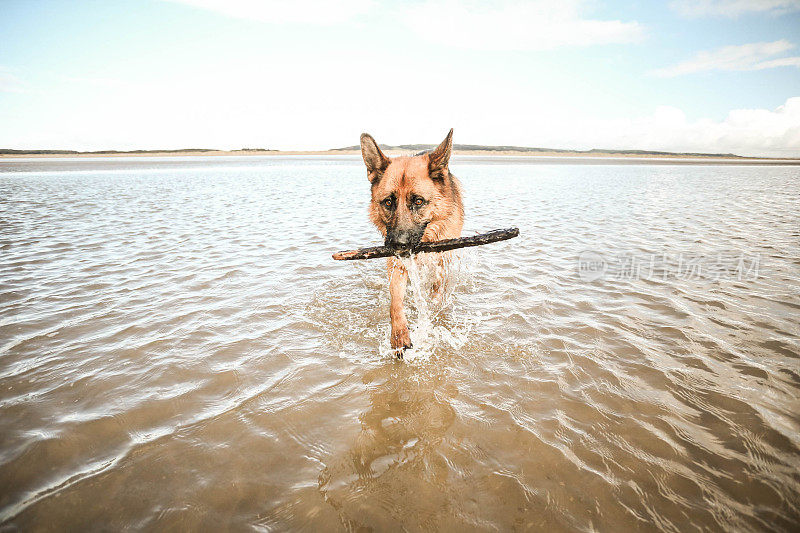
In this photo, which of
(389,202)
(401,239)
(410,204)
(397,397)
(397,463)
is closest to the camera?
(397,463)

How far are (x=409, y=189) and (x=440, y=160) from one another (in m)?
0.68

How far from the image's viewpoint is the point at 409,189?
4383 millimetres

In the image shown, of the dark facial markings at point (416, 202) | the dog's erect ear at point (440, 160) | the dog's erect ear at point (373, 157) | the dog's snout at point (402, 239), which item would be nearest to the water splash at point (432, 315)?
the dog's snout at point (402, 239)

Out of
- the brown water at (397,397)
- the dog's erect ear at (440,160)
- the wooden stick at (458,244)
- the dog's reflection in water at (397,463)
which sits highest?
the dog's erect ear at (440,160)

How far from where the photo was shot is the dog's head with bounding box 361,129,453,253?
14.0 feet

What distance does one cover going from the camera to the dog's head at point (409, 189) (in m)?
4.25

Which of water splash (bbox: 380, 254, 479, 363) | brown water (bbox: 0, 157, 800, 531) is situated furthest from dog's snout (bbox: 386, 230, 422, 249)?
brown water (bbox: 0, 157, 800, 531)

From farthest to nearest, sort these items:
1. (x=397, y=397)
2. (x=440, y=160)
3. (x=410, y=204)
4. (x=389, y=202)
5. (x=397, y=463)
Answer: (x=440, y=160) < (x=389, y=202) < (x=410, y=204) < (x=397, y=397) < (x=397, y=463)

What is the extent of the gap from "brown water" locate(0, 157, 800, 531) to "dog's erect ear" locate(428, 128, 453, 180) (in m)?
1.92

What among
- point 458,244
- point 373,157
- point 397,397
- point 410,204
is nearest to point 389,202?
point 410,204

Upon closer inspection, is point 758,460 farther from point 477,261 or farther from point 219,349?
point 477,261

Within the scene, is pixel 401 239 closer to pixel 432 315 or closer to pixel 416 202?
pixel 416 202

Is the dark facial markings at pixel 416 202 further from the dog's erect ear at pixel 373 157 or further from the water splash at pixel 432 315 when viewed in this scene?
the dog's erect ear at pixel 373 157

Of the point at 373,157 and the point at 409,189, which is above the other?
the point at 373,157
